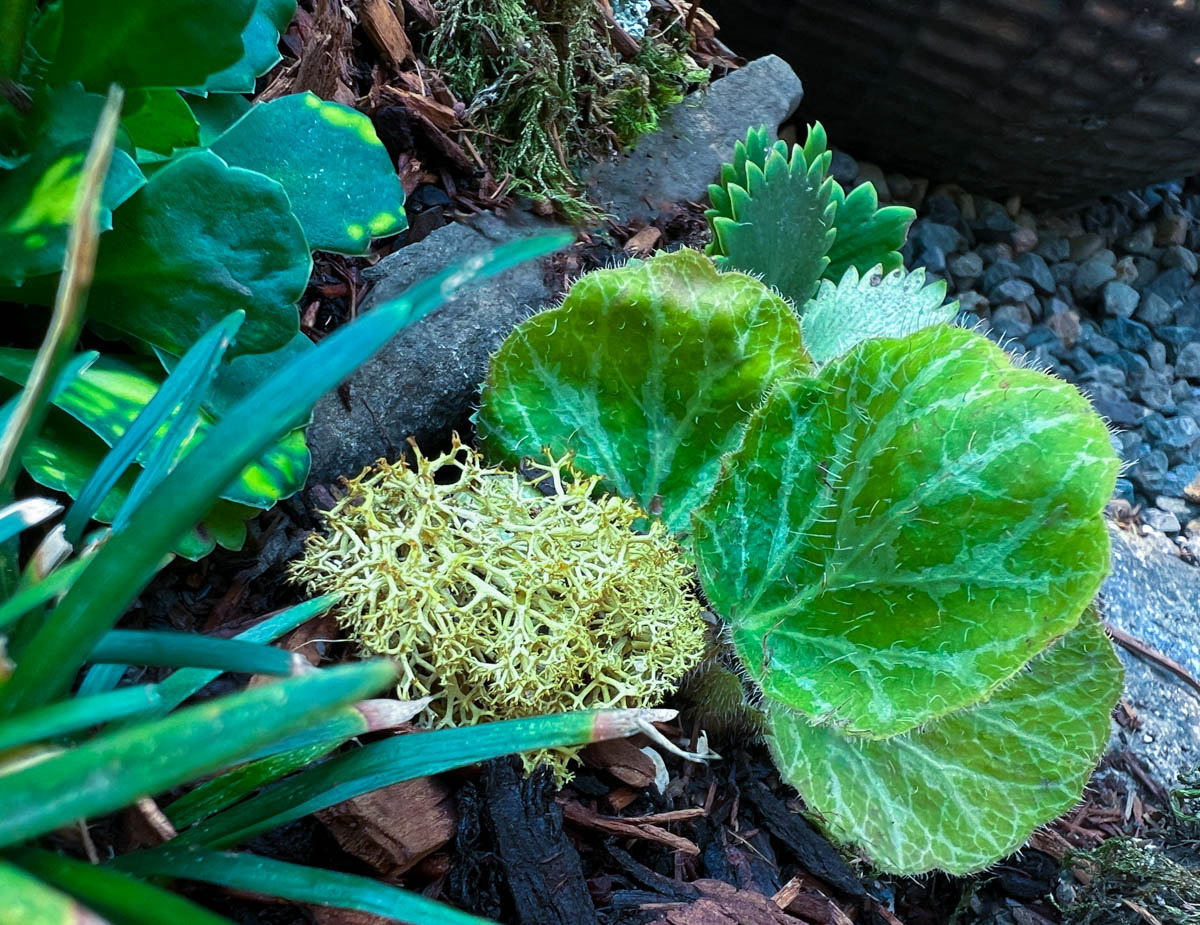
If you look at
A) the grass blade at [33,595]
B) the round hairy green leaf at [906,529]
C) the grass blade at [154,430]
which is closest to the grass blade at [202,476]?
the grass blade at [33,595]

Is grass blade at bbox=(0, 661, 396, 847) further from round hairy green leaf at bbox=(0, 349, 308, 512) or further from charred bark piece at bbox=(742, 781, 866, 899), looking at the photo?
charred bark piece at bbox=(742, 781, 866, 899)

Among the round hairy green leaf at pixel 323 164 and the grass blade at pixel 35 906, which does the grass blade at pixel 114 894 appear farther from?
the round hairy green leaf at pixel 323 164

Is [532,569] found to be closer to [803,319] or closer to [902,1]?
[803,319]

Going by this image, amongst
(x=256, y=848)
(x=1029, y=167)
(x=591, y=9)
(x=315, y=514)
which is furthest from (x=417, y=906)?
(x=1029, y=167)

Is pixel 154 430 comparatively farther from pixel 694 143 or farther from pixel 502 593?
pixel 694 143

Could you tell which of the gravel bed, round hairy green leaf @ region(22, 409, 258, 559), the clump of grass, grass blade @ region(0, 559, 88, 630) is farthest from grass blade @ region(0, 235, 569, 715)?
the gravel bed
